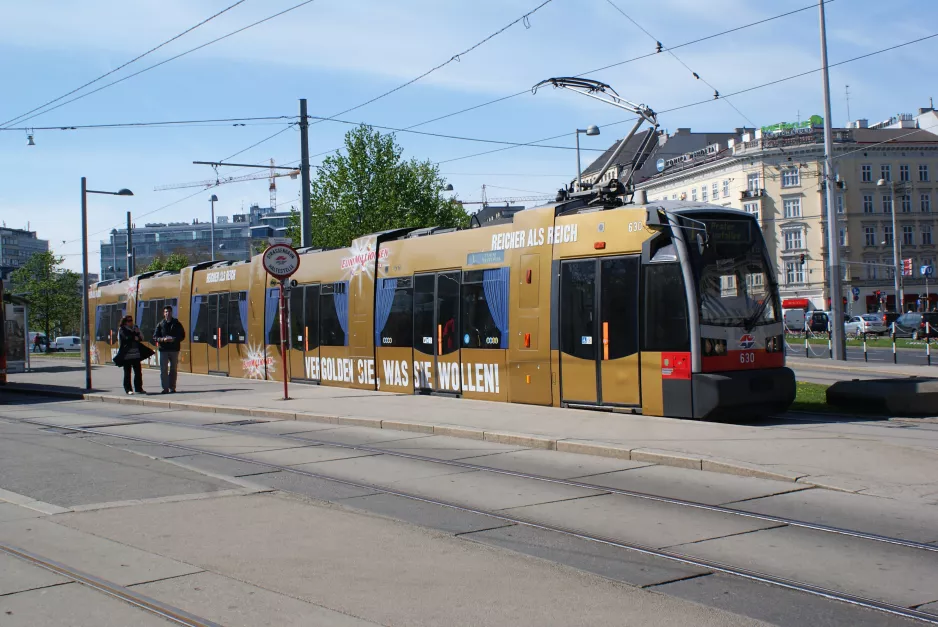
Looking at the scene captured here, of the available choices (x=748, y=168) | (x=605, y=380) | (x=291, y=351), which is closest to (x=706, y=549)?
(x=605, y=380)

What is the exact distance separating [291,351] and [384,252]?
4913 mm

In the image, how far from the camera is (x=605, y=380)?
13.6 meters

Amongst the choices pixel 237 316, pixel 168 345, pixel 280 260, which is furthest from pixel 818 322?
pixel 280 260

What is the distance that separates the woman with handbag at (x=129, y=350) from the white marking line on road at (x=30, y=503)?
40.7ft

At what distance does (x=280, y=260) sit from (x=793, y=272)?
67380 mm

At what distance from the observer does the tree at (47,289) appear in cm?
6819

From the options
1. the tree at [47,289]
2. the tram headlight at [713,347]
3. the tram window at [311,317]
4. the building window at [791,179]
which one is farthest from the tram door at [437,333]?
the building window at [791,179]

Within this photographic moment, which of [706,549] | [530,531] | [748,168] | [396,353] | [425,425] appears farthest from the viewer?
[748,168]

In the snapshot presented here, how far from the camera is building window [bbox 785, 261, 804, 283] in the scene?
3046 inches

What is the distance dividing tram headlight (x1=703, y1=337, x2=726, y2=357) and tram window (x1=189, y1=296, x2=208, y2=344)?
18201mm

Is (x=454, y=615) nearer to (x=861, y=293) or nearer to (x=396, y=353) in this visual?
(x=396, y=353)

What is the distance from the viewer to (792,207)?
7675 centimetres

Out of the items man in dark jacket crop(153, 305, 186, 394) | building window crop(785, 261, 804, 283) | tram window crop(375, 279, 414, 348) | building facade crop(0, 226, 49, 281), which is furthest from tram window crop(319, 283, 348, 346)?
building facade crop(0, 226, 49, 281)

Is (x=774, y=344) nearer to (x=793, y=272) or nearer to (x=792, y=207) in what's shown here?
(x=792, y=207)
